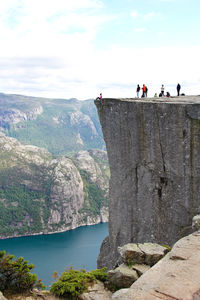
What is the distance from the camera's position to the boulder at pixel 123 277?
14.8m

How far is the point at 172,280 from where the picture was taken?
37.1 feet

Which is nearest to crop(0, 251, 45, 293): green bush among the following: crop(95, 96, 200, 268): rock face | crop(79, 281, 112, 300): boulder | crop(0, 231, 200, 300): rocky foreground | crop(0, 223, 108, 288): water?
crop(0, 231, 200, 300): rocky foreground

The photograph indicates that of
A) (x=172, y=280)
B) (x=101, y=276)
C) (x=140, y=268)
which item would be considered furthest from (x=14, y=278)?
(x=172, y=280)

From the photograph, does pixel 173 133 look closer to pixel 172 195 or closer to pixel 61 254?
pixel 172 195

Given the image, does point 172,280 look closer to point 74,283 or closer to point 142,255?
point 142,255

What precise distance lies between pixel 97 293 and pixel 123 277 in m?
1.45

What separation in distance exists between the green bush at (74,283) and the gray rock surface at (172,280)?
3529mm

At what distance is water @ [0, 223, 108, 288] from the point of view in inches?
4400

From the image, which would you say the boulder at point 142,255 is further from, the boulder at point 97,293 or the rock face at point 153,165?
the rock face at point 153,165

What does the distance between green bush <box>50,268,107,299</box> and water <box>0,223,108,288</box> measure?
82.3 meters

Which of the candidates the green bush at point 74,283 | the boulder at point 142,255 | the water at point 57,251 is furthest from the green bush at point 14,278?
the water at point 57,251

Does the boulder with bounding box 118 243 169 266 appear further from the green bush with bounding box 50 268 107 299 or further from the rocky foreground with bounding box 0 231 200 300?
the green bush with bounding box 50 268 107 299

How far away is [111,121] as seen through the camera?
2569cm

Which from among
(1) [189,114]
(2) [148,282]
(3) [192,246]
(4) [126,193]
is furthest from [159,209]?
(2) [148,282]
